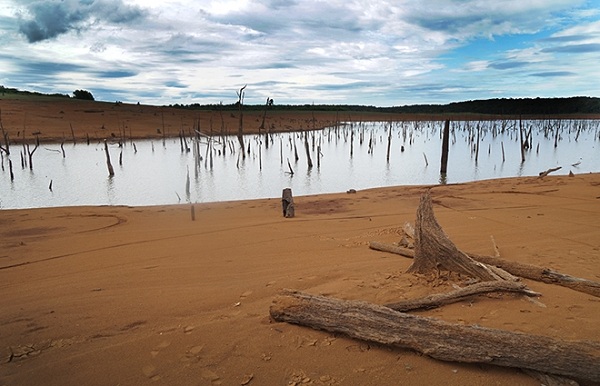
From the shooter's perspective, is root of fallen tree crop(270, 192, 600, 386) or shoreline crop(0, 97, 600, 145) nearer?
root of fallen tree crop(270, 192, 600, 386)

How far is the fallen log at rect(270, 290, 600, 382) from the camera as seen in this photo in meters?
2.41

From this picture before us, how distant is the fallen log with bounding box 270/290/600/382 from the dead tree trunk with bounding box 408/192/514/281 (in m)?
1.35

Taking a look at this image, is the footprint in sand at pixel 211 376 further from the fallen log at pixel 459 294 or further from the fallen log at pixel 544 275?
the fallen log at pixel 544 275

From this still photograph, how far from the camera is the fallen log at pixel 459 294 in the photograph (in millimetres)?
3244

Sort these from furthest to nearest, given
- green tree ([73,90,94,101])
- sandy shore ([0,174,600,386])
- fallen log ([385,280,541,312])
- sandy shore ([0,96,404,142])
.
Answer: green tree ([73,90,94,101]), sandy shore ([0,96,404,142]), fallen log ([385,280,541,312]), sandy shore ([0,174,600,386])

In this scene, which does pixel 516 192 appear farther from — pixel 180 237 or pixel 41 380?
pixel 41 380

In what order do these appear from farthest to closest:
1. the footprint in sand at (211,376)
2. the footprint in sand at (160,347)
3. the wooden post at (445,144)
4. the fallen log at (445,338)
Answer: the wooden post at (445,144)
the footprint in sand at (160,347)
the footprint in sand at (211,376)
the fallen log at (445,338)

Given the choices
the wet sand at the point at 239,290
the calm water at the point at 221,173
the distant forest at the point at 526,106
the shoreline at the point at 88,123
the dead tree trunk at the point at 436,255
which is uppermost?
the distant forest at the point at 526,106

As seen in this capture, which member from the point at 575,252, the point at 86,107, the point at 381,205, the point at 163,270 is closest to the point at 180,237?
the point at 163,270

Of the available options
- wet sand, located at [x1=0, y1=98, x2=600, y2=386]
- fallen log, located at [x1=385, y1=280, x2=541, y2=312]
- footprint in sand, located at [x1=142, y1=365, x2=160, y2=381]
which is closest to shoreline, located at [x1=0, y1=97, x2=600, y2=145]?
wet sand, located at [x1=0, y1=98, x2=600, y2=386]

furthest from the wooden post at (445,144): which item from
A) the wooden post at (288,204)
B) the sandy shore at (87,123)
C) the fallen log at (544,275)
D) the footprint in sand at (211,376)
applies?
the footprint in sand at (211,376)

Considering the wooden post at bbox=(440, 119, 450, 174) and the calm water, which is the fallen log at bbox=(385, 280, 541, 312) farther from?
the wooden post at bbox=(440, 119, 450, 174)

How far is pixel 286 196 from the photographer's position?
28.2 ft

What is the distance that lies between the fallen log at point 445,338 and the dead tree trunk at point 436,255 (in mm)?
1349
